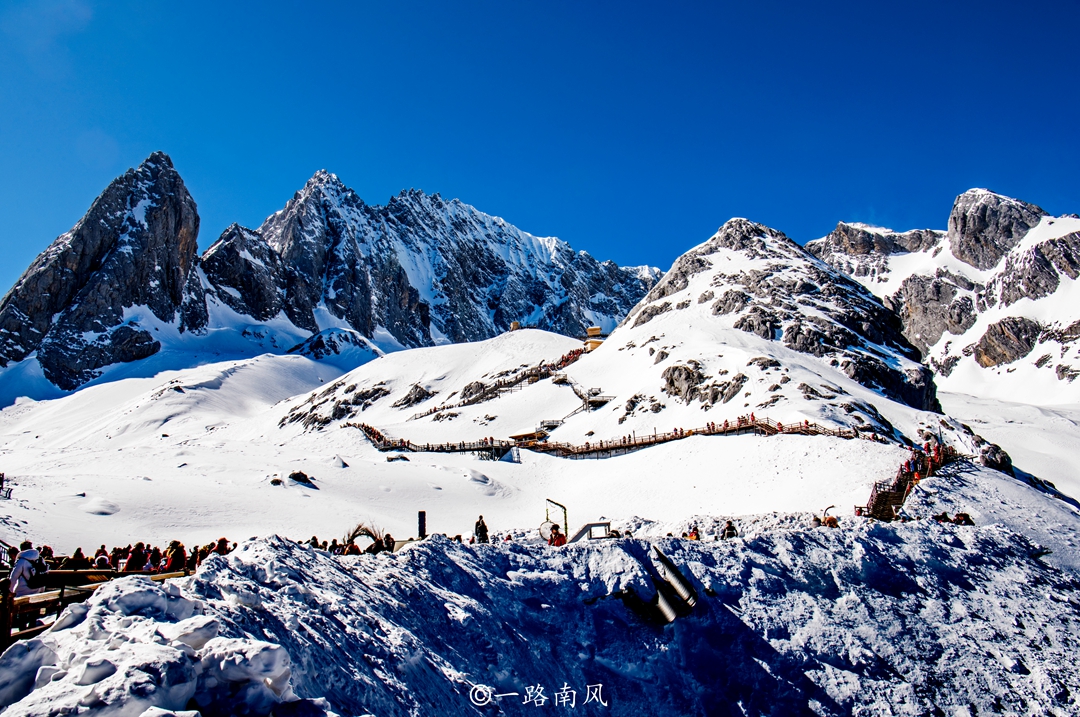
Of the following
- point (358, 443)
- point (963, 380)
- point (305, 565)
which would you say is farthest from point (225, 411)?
point (963, 380)

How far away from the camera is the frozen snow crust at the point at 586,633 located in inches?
233

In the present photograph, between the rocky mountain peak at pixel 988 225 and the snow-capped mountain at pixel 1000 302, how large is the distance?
0.27m

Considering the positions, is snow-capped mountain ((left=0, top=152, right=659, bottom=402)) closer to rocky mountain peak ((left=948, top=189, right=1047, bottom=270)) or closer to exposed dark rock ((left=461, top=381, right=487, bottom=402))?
exposed dark rock ((left=461, top=381, right=487, bottom=402))

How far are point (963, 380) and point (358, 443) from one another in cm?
14868

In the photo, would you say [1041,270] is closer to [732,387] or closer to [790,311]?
[790,311]

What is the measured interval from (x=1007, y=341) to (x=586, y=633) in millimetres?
173466

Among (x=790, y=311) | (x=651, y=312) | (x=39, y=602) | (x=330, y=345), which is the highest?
(x=330, y=345)

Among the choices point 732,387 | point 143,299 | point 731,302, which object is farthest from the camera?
point 143,299

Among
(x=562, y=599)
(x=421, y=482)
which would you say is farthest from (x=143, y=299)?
(x=562, y=599)

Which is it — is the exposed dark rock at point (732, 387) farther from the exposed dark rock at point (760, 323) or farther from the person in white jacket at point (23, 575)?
the person in white jacket at point (23, 575)

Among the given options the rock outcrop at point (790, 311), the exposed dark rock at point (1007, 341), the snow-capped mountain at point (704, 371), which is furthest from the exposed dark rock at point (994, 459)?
the exposed dark rock at point (1007, 341)

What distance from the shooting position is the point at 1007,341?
487 ft

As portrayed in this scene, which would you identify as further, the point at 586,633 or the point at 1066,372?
the point at 1066,372

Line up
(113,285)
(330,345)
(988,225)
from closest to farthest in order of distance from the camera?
(330,345) → (113,285) → (988,225)
